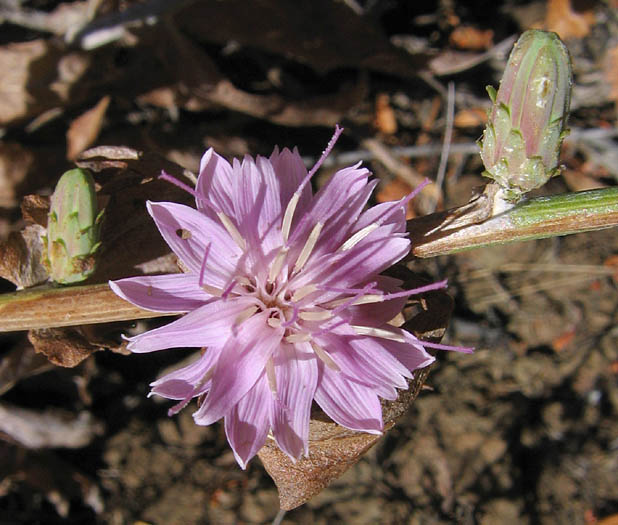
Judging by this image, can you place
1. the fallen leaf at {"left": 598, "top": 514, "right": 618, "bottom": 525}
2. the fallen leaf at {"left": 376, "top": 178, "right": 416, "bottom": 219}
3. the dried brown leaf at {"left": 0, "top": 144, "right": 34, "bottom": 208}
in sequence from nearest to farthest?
the dried brown leaf at {"left": 0, "top": 144, "right": 34, "bottom": 208} → the fallen leaf at {"left": 598, "top": 514, "right": 618, "bottom": 525} → the fallen leaf at {"left": 376, "top": 178, "right": 416, "bottom": 219}

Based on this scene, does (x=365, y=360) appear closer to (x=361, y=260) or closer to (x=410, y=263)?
(x=361, y=260)

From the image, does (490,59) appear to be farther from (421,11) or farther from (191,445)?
(191,445)

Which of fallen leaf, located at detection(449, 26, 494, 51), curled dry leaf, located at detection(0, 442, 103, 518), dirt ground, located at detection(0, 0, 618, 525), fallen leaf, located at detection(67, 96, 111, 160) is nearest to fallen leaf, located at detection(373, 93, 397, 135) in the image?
dirt ground, located at detection(0, 0, 618, 525)

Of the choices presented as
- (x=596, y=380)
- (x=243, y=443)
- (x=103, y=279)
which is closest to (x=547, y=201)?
(x=243, y=443)

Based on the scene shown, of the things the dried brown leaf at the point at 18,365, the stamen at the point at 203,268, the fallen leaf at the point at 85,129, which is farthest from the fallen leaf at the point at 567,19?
the dried brown leaf at the point at 18,365

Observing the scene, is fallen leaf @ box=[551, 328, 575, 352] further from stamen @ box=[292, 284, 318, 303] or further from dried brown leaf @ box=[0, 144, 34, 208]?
dried brown leaf @ box=[0, 144, 34, 208]

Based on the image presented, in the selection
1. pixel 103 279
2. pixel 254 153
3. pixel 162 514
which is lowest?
pixel 162 514
